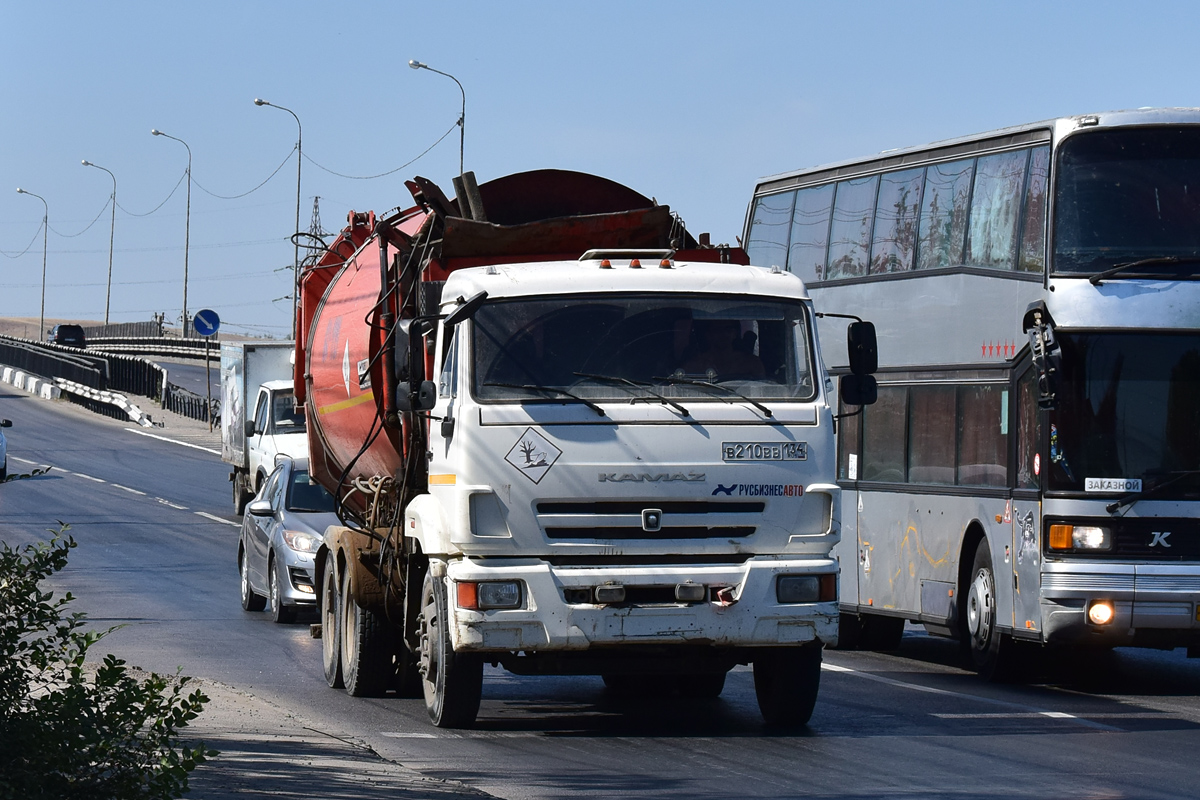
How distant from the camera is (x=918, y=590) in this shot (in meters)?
16.1

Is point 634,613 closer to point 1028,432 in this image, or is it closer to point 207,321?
point 1028,432

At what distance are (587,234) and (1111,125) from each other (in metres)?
4.19

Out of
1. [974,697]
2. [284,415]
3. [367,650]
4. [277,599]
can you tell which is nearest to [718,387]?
[367,650]

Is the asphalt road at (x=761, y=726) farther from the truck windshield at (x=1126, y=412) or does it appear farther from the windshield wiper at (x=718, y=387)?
the windshield wiper at (x=718, y=387)

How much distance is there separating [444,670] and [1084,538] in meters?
4.93

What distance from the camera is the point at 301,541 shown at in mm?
18641

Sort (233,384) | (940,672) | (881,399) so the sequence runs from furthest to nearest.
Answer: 1. (233,384)
2. (881,399)
3. (940,672)

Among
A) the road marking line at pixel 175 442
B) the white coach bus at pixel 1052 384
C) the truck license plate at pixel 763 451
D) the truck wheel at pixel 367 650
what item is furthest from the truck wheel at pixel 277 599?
the road marking line at pixel 175 442

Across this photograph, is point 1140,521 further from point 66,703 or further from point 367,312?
point 66,703

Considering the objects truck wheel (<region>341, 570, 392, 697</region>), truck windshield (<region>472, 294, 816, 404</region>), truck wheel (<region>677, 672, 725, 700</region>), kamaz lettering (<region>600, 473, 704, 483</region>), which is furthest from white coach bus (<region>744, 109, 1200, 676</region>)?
truck wheel (<region>341, 570, 392, 697</region>)

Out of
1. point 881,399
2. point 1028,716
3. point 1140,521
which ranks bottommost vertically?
point 1028,716

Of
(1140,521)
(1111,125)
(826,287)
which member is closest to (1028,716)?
(1140,521)

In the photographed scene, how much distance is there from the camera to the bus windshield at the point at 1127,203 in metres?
13.6

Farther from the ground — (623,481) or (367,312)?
(367,312)
